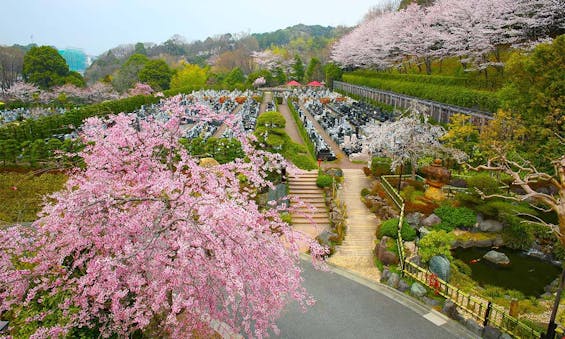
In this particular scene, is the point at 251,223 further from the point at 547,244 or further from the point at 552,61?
the point at 552,61

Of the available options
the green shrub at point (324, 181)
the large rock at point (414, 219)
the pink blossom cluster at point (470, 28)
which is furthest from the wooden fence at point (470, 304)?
the pink blossom cluster at point (470, 28)

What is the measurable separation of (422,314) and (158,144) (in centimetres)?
794

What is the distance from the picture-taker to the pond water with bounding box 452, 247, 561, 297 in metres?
12.5

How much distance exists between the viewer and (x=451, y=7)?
35219 mm

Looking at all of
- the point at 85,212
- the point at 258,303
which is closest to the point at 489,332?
the point at 258,303

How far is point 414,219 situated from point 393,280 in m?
4.89

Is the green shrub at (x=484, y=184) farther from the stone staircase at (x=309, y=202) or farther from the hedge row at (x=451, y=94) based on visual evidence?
the hedge row at (x=451, y=94)

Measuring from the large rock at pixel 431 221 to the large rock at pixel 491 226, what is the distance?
1.76 metres

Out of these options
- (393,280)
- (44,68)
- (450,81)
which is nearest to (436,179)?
(393,280)

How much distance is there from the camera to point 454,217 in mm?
15391

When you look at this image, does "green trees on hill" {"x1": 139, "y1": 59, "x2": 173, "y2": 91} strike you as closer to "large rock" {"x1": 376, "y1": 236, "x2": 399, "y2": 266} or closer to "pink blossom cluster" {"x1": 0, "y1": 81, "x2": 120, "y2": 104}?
"pink blossom cluster" {"x1": 0, "y1": 81, "x2": 120, "y2": 104}

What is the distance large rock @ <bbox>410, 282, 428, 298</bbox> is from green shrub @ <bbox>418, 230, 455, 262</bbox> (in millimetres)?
1018

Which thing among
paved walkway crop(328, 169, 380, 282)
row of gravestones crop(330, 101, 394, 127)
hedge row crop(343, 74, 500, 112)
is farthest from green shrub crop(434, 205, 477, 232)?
row of gravestones crop(330, 101, 394, 127)

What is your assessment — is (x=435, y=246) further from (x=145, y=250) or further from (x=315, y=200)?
(x=145, y=250)
